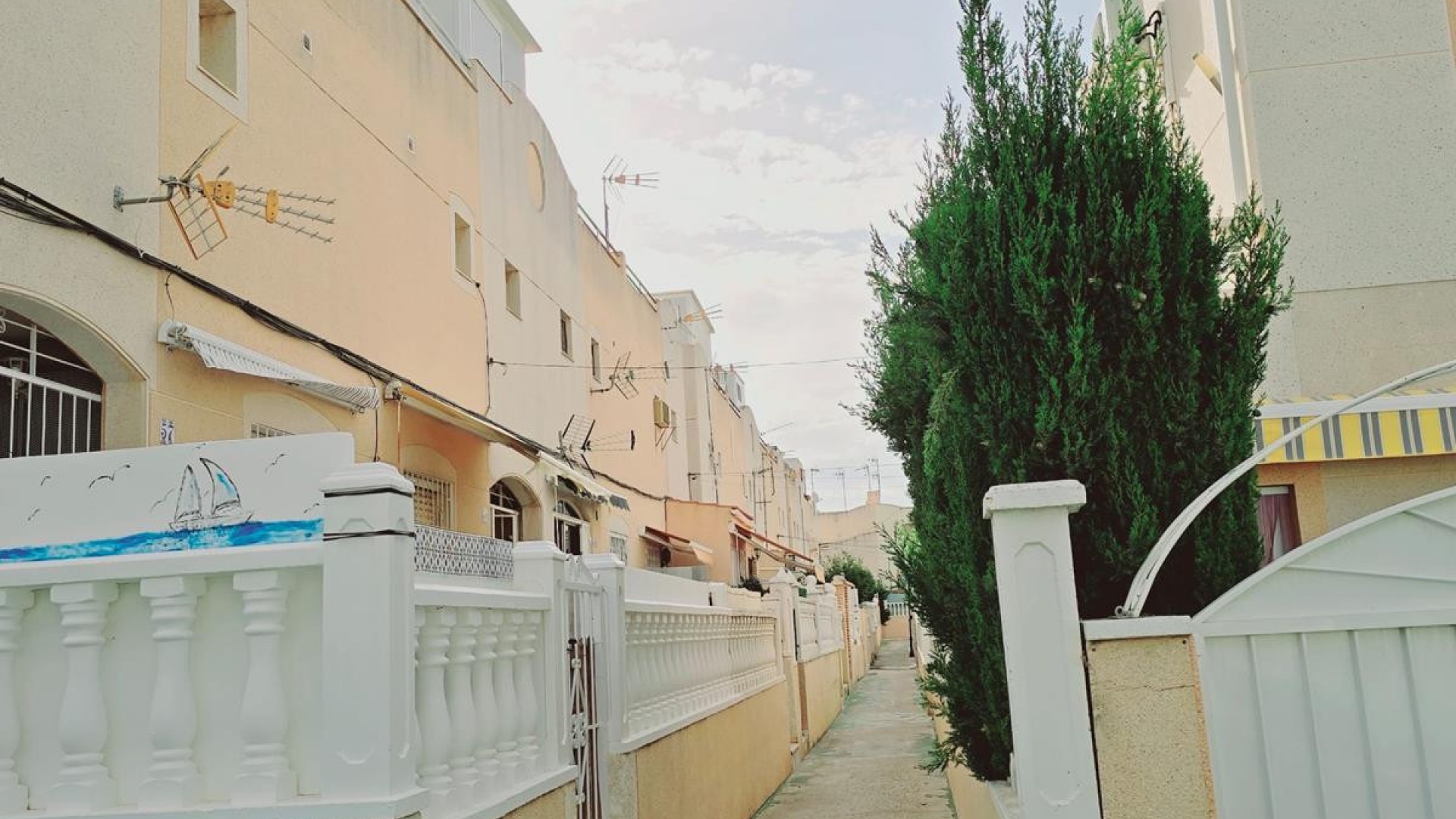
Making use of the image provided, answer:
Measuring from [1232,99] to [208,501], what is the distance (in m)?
8.04

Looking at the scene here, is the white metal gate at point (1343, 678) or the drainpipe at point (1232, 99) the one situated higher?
the drainpipe at point (1232, 99)

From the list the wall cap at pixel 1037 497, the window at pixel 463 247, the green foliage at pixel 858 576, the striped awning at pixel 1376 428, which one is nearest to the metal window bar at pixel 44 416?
the wall cap at pixel 1037 497

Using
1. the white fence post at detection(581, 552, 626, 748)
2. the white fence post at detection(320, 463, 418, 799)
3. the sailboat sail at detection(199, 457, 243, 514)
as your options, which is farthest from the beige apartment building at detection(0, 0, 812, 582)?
the white fence post at detection(320, 463, 418, 799)

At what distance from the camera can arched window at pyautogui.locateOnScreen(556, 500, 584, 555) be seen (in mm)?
17000

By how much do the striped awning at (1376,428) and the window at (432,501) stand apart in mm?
8086

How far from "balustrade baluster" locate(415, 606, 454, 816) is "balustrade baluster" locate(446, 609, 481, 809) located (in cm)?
6

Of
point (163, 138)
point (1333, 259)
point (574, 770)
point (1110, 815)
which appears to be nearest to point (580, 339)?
point (163, 138)

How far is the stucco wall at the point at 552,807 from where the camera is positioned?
425 centimetres

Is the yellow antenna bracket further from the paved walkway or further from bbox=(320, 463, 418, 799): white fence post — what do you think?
the paved walkway

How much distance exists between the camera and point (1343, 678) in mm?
3717

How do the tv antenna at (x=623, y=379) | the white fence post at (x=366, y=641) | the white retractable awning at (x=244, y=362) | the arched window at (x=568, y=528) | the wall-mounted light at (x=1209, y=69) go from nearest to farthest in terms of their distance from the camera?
the white fence post at (x=366, y=641)
the white retractable awning at (x=244, y=362)
the wall-mounted light at (x=1209, y=69)
the arched window at (x=568, y=528)
the tv antenna at (x=623, y=379)

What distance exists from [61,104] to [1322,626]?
7.38m

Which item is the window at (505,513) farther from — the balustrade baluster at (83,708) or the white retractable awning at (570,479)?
the balustrade baluster at (83,708)

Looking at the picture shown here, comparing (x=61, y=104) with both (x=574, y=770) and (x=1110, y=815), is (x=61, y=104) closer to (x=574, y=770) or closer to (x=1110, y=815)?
(x=574, y=770)
